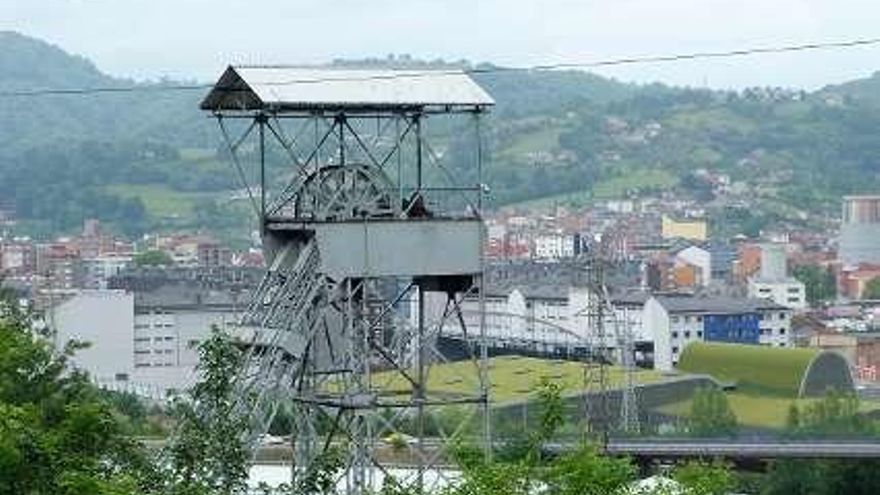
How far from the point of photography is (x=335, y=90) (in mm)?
13695

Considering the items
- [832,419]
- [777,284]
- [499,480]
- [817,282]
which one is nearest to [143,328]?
[832,419]

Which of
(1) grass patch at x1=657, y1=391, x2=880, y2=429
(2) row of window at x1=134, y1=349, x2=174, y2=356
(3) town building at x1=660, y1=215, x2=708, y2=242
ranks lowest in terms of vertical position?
(1) grass patch at x1=657, y1=391, x2=880, y2=429

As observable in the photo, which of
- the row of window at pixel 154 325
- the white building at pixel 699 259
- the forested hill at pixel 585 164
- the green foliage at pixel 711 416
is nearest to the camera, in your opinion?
the green foliage at pixel 711 416

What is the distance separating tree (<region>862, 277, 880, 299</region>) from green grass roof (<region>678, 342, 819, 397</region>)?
36.0 meters

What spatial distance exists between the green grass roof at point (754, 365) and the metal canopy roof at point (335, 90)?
130ft

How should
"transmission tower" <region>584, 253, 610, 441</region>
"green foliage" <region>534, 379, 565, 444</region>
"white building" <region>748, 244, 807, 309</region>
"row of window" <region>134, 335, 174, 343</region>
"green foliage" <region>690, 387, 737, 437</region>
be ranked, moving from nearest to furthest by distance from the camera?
"green foliage" <region>534, 379, 565, 444</region> < "transmission tower" <region>584, 253, 610, 441</region> < "green foliage" <region>690, 387, 737, 437</region> < "row of window" <region>134, 335, 174, 343</region> < "white building" <region>748, 244, 807, 309</region>

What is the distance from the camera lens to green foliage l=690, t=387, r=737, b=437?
4125 cm

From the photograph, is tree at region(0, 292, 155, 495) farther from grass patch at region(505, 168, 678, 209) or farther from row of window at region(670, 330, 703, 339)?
grass patch at region(505, 168, 678, 209)

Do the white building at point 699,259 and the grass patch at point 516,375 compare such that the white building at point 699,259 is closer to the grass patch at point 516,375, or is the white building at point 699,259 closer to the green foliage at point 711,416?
the grass patch at point 516,375

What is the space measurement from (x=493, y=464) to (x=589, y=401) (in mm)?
29211

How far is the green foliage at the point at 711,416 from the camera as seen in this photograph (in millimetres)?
41250

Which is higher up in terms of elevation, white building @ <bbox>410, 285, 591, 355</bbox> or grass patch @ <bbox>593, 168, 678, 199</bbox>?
grass patch @ <bbox>593, 168, 678, 199</bbox>

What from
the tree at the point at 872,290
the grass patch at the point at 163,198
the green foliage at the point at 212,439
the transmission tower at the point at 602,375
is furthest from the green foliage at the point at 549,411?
the grass patch at the point at 163,198

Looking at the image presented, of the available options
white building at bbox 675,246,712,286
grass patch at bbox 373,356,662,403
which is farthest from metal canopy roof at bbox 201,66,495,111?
white building at bbox 675,246,712,286
